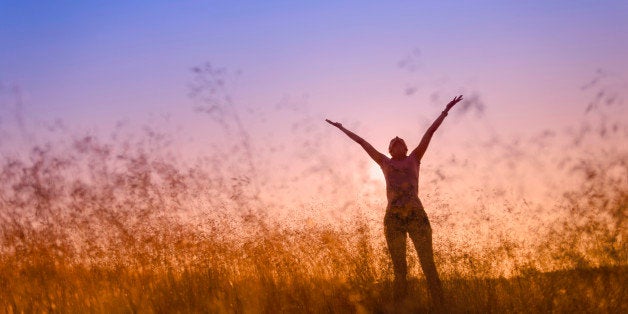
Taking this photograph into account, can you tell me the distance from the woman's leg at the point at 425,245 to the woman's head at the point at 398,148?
58 centimetres

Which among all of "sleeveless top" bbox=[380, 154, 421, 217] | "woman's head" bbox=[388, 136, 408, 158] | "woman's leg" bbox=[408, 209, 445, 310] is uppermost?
"woman's head" bbox=[388, 136, 408, 158]

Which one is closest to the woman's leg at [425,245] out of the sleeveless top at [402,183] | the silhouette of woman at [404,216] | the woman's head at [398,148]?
the silhouette of woman at [404,216]

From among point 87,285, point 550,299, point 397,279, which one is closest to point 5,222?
point 87,285

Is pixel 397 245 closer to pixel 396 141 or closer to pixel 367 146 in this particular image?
pixel 396 141

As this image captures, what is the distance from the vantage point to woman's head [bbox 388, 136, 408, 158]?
5.57 metres

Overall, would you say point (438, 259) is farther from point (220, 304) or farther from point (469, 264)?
point (220, 304)

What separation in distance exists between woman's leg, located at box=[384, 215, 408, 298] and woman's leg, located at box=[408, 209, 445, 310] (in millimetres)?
85

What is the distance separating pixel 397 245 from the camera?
515 centimetres

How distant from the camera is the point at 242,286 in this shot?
502cm

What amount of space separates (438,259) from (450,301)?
1.46ft

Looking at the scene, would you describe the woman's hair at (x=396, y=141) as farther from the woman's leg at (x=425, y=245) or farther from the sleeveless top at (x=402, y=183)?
the woman's leg at (x=425, y=245)

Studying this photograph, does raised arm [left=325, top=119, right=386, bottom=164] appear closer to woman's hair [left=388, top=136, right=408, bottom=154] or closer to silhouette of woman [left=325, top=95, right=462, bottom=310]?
silhouette of woman [left=325, top=95, right=462, bottom=310]

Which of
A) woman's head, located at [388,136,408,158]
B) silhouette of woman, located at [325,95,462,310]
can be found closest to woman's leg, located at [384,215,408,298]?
silhouette of woman, located at [325,95,462,310]

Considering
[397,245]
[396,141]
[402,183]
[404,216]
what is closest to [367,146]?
[396,141]
